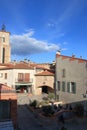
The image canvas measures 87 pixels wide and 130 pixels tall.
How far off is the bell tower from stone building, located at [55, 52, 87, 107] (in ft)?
115

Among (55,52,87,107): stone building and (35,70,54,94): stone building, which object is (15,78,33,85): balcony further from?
(55,52,87,107): stone building

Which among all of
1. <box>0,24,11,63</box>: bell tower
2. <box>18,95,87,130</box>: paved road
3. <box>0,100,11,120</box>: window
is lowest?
<box>18,95,87,130</box>: paved road

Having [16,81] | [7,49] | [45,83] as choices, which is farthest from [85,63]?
[7,49]

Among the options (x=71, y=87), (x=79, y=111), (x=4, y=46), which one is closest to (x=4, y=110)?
(x=79, y=111)

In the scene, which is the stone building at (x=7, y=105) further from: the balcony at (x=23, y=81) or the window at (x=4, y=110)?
the balcony at (x=23, y=81)

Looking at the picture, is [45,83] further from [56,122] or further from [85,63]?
[56,122]

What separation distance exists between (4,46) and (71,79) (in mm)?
44087

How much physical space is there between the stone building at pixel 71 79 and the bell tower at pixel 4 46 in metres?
35.2

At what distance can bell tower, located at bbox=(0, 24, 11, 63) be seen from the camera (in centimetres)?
7725

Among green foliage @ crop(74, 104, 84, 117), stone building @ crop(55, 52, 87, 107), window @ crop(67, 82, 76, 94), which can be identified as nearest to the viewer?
green foliage @ crop(74, 104, 84, 117)

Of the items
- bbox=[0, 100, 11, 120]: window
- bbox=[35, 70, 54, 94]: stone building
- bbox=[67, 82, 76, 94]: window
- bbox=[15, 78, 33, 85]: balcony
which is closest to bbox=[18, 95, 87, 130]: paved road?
bbox=[0, 100, 11, 120]: window

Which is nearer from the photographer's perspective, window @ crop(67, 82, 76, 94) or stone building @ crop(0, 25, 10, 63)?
window @ crop(67, 82, 76, 94)

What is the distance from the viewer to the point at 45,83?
5112 cm

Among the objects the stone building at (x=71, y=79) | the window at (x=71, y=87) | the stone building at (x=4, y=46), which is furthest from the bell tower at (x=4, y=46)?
A: the window at (x=71, y=87)
